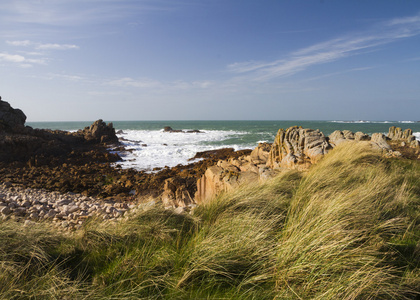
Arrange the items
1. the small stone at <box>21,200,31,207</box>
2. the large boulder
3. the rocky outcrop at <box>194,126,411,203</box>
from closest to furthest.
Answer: the rocky outcrop at <box>194,126,411,203</box>, the small stone at <box>21,200,31,207</box>, the large boulder

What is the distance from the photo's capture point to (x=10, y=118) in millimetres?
17391

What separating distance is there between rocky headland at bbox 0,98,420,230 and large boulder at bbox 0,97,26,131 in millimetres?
60

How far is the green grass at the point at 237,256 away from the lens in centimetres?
192

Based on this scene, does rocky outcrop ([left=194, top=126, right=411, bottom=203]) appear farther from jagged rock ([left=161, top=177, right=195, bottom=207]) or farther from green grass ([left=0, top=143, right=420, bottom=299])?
green grass ([left=0, top=143, right=420, bottom=299])

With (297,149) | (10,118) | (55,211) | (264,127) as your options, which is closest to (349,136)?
(297,149)

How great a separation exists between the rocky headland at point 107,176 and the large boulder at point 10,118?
60mm

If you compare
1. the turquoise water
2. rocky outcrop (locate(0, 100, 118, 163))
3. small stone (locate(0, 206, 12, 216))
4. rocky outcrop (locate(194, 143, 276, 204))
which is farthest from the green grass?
the turquoise water

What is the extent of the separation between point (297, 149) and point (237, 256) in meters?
6.15

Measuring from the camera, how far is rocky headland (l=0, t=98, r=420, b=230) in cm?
600

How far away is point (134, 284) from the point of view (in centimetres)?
218

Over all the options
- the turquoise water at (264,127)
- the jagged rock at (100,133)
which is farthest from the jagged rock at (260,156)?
the jagged rock at (100,133)

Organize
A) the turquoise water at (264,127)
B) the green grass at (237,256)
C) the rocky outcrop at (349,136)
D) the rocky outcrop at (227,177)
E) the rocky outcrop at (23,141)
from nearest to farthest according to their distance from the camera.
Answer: the green grass at (237,256) < the rocky outcrop at (227,177) < the rocky outcrop at (349,136) < the rocky outcrop at (23,141) < the turquoise water at (264,127)

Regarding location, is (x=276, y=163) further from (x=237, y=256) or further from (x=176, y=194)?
(x=237, y=256)

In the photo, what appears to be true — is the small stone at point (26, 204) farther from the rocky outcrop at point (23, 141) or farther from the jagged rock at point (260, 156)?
the rocky outcrop at point (23, 141)
